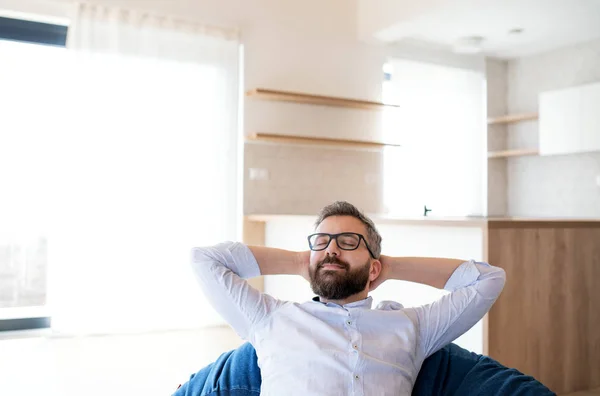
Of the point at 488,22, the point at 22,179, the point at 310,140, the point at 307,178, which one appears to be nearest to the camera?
the point at 22,179

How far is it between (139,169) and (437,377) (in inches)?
121

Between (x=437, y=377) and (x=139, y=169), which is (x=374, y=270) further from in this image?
(x=139, y=169)

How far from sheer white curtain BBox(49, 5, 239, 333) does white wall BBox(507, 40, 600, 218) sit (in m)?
2.76

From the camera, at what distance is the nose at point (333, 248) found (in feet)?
5.52

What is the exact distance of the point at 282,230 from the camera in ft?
14.2

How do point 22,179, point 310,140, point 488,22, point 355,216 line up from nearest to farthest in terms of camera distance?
point 355,216
point 22,179
point 488,22
point 310,140

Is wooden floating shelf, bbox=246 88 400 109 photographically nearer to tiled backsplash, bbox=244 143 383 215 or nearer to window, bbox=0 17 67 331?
tiled backsplash, bbox=244 143 383 215

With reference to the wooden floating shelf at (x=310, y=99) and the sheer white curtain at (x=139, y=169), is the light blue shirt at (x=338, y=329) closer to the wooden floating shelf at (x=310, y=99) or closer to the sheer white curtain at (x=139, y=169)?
the sheer white curtain at (x=139, y=169)

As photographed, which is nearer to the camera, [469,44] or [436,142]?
[469,44]

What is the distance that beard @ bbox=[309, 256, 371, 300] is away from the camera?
5.51ft

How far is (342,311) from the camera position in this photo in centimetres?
167

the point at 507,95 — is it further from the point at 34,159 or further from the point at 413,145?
the point at 34,159

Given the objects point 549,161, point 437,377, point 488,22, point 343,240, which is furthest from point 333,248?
point 549,161

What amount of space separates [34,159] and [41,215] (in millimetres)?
376
